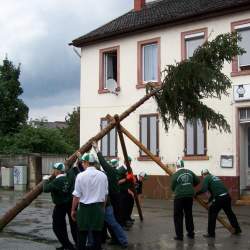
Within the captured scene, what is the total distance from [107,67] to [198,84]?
14.8m

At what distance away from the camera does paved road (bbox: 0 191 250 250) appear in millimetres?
11742

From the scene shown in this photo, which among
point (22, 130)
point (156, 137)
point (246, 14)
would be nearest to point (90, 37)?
point (156, 137)

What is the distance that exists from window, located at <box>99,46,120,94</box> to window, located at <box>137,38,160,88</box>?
1.74 meters

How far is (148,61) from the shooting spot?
25.8 m

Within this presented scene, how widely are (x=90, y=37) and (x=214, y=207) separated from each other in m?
16.2

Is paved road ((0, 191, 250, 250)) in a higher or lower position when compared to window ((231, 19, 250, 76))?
lower

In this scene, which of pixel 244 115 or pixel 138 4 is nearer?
pixel 244 115

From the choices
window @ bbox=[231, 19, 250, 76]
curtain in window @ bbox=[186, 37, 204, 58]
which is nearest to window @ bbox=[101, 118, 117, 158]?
curtain in window @ bbox=[186, 37, 204, 58]

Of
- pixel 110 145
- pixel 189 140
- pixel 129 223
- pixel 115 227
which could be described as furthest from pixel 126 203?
pixel 110 145

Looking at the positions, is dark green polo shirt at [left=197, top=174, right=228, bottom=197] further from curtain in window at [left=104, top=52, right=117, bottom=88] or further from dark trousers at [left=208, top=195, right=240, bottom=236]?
curtain in window at [left=104, top=52, right=117, bottom=88]

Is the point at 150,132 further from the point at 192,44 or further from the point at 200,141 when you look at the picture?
the point at 192,44

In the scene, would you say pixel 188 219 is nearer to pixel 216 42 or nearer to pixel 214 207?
pixel 214 207

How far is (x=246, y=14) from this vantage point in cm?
2231

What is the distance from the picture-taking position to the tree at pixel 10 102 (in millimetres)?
41531
